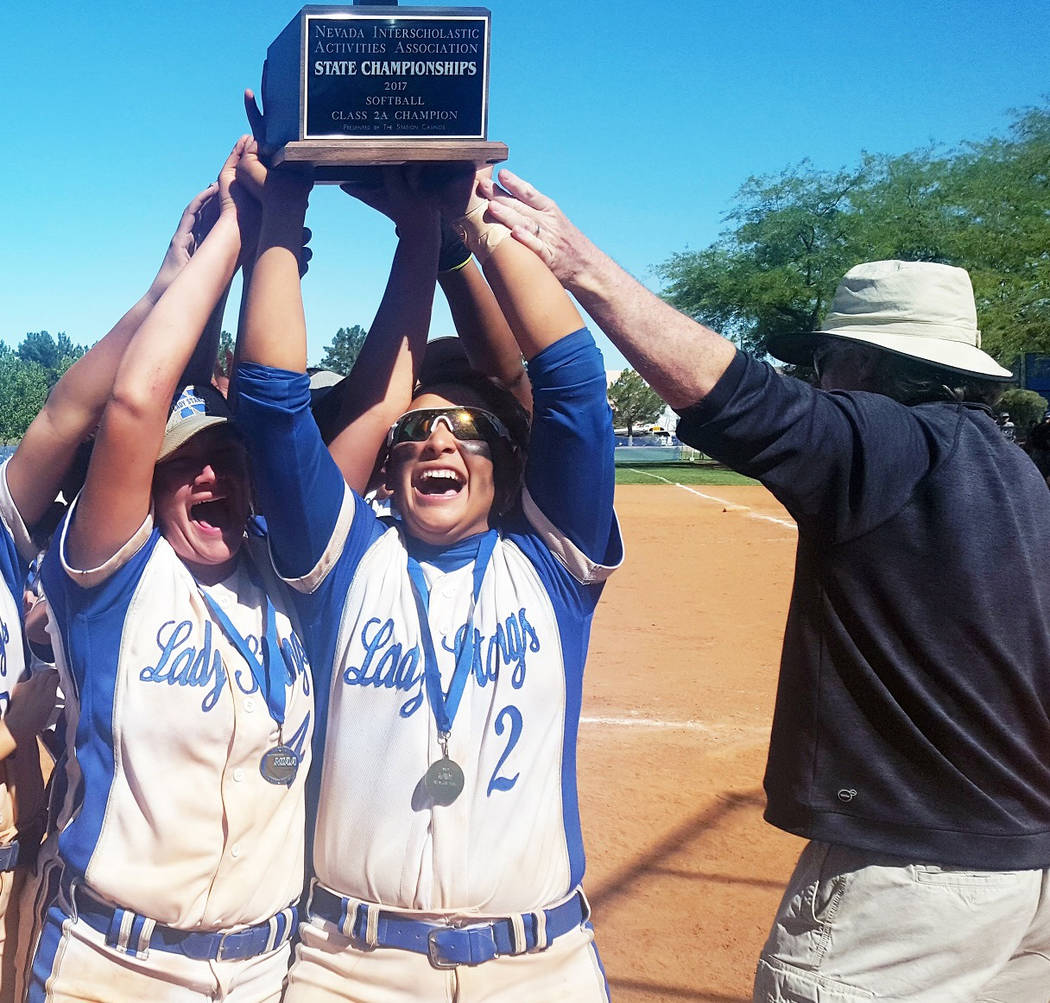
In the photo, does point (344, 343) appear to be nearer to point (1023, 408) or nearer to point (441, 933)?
point (1023, 408)

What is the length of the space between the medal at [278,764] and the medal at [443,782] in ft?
1.03

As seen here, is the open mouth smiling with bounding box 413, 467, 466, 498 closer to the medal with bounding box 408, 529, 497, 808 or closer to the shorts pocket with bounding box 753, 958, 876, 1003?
the medal with bounding box 408, 529, 497, 808

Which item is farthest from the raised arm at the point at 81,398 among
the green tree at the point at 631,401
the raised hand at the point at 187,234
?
the green tree at the point at 631,401

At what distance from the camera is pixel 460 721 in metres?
2.18

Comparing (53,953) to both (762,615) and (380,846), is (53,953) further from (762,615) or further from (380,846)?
(762,615)

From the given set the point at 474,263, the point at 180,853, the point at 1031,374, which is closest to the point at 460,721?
the point at 180,853

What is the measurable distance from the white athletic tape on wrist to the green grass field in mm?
28098

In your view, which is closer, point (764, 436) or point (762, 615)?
point (764, 436)

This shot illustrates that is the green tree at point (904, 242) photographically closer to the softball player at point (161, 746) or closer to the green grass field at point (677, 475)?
the green grass field at point (677, 475)

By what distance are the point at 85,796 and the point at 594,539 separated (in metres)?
1.20

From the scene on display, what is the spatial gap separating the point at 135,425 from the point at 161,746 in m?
0.67

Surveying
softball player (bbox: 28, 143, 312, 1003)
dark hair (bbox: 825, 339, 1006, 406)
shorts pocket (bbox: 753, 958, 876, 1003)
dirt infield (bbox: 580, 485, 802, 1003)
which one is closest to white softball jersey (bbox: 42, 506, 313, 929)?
softball player (bbox: 28, 143, 312, 1003)

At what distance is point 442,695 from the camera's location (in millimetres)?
2186

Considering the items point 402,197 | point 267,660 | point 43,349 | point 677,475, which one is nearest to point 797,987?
point 267,660
